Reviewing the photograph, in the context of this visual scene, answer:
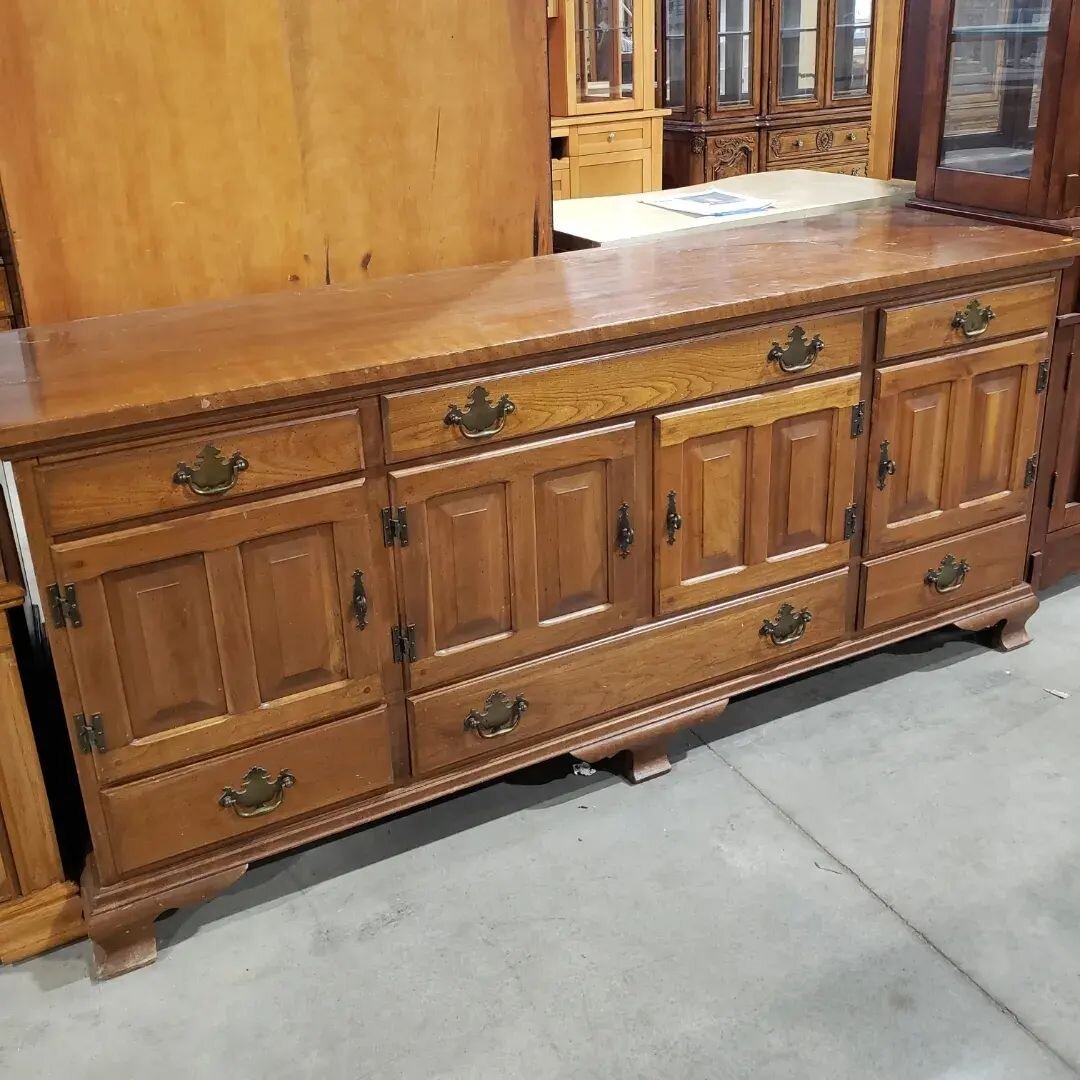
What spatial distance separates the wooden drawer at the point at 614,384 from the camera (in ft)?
5.73

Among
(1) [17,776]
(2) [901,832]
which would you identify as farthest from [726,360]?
(1) [17,776]

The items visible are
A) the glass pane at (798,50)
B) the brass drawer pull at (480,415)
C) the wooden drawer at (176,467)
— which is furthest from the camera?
the glass pane at (798,50)

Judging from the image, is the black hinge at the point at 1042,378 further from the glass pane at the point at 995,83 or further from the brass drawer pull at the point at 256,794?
the brass drawer pull at the point at 256,794

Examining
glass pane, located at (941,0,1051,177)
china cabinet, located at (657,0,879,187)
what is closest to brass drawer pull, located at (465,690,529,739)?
glass pane, located at (941,0,1051,177)

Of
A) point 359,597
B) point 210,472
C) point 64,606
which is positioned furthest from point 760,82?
point 64,606

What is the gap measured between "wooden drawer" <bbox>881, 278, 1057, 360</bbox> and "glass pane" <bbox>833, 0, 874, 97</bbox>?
379 cm

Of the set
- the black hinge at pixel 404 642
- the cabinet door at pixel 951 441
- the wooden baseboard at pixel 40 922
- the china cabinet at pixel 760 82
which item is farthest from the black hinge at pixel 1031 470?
the china cabinet at pixel 760 82

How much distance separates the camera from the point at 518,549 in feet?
6.24

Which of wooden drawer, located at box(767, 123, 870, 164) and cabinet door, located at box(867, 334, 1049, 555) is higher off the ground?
wooden drawer, located at box(767, 123, 870, 164)

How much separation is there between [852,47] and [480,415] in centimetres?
474

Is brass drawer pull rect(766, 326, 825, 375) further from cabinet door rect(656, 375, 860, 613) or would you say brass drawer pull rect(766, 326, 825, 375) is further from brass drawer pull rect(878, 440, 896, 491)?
brass drawer pull rect(878, 440, 896, 491)

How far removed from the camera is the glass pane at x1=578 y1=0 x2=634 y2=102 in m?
4.70

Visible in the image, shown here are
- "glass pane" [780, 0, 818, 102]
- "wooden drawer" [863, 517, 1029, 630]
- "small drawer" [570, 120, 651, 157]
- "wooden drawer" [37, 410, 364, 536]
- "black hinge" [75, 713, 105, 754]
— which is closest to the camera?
"wooden drawer" [37, 410, 364, 536]

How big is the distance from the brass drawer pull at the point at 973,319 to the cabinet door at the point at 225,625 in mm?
1195
